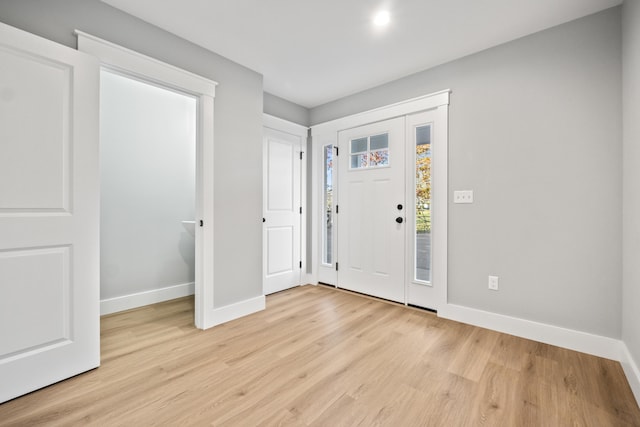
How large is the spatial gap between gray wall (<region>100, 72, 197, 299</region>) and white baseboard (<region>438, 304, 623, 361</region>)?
3179 millimetres

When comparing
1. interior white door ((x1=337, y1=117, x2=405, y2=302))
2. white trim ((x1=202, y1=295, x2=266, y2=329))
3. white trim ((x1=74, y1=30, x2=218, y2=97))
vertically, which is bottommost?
white trim ((x1=202, y1=295, x2=266, y2=329))

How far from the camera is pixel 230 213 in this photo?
2.78 meters

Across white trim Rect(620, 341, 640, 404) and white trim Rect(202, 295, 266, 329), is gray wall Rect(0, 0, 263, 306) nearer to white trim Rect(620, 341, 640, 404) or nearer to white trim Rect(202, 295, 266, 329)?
white trim Rect(202, 295, 266, 329)

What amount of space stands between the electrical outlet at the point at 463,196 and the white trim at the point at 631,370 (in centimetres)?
144

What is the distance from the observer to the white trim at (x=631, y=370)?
1.60 m

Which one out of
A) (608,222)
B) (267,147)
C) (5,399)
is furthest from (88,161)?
(608,222)

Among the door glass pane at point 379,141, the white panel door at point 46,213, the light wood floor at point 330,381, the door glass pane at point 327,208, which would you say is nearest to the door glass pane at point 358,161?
the door glass pane at point 379,141

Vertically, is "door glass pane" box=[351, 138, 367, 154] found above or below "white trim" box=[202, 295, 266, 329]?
above

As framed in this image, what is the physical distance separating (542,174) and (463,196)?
2.02 ft

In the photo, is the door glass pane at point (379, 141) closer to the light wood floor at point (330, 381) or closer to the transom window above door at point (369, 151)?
the transom window above door at point (369, 151)

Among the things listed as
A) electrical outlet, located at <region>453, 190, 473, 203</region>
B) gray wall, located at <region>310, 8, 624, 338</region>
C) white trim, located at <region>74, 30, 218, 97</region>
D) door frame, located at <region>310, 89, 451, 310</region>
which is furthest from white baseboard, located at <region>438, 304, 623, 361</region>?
white trim, located at <region>74, 30, 218, 97</region>

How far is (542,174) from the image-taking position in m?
2.30

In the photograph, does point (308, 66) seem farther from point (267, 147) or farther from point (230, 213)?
point (230, 213)

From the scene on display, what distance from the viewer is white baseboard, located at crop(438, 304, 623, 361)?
6.72ft
